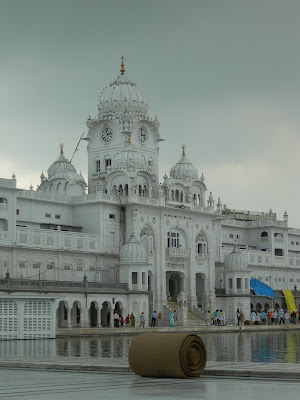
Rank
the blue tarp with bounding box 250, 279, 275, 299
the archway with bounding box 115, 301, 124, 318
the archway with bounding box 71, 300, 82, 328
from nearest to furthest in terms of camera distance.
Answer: the archway with bounding box 71, 300, 82, 328 → the archway with bounding box 115, 301, 124, 318 → the blue tarp with bounding box 250, 279, 275, 299

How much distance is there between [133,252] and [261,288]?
23327mm

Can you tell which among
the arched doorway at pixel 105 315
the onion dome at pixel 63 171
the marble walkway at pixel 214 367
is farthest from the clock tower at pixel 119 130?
the marble walkway at pixel 214 367

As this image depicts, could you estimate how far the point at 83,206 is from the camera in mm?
79125

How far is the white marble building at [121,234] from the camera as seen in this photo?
69688 mm

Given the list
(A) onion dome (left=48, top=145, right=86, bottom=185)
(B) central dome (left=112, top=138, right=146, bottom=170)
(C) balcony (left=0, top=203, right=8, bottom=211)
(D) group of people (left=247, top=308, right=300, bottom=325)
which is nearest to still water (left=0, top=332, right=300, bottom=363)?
(C) balcony (left=0, top=203, right=8, bottom=211)

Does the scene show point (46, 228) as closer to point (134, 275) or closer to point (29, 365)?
point (134, 275)

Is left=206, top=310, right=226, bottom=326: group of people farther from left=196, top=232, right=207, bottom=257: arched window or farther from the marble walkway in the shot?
the marble walkway

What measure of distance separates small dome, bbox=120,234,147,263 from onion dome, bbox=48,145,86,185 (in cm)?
1060

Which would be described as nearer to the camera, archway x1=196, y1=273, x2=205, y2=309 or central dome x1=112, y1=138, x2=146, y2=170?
central dome x1=112, y1=138, x2=146, y2=170

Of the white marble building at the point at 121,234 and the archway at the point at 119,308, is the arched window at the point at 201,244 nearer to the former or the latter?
the white marble building at the point at 121,234

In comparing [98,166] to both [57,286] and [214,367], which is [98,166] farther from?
[214,367]

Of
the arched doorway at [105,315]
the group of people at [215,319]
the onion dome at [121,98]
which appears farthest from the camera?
→ the onion dome at [121,98]

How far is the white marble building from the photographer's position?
69688 mm

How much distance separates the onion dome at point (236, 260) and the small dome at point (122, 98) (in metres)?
17.0
